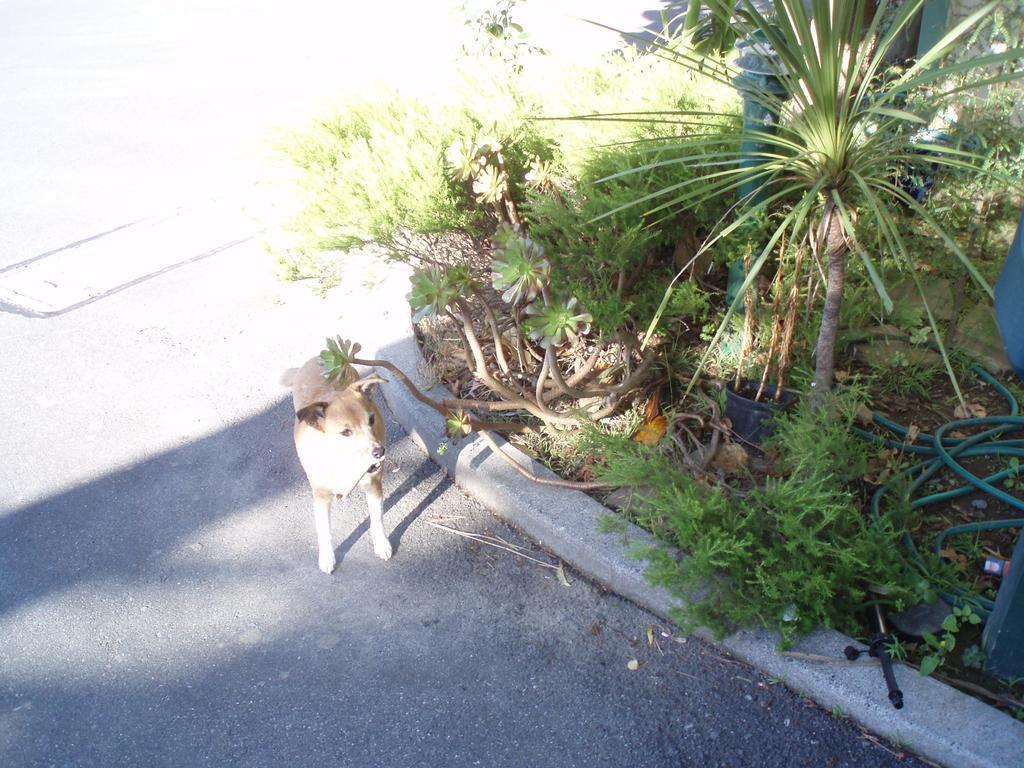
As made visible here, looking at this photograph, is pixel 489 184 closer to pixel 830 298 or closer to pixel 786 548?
pixel 830 298

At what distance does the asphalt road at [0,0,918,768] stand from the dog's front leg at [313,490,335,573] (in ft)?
0.24

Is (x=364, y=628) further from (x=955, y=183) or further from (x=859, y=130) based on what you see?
(x=955, y=183)

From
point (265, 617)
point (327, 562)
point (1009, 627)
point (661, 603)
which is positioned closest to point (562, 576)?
point (661, 603)

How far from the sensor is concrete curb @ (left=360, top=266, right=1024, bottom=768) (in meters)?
2.31

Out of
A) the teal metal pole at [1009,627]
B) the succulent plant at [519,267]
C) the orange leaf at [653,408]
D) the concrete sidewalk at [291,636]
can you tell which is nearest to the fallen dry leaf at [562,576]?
the concrete sidewalk at [291,636]

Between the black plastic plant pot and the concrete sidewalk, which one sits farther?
the black plastic plant pot

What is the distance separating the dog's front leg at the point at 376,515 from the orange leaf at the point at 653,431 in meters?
1.18

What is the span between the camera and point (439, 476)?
387cm

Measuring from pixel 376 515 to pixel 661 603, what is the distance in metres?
1.24

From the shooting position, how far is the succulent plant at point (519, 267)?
9.22ft

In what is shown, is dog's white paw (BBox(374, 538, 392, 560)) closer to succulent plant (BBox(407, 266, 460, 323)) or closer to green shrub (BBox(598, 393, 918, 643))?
succulent plant (BBox(407, 266, 460, 323))

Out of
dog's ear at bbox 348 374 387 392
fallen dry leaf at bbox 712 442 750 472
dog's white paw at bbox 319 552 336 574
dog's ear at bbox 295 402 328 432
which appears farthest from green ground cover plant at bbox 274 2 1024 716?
dog's white paw at bbox 319 552 336 574

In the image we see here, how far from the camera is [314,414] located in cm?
299

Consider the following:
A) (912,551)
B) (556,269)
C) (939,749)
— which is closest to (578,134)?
(556,269)
